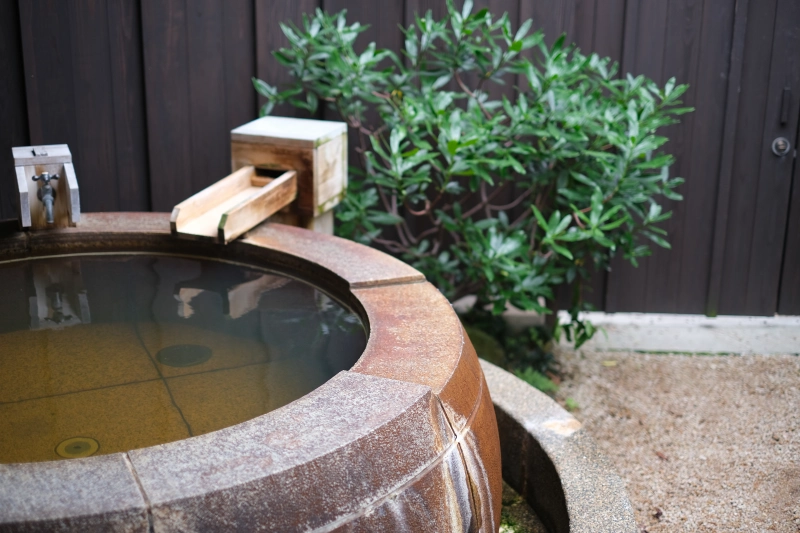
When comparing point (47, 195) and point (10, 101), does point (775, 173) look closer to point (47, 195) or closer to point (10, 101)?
point (47, 195)

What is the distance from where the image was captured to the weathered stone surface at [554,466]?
2.00m

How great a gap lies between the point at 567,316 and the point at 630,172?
107 cm

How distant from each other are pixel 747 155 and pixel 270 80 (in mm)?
2427

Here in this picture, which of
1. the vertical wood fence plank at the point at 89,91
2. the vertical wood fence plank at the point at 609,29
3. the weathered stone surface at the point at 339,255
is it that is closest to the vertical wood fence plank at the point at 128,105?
the vertical wood fence plank at the point at 89,91

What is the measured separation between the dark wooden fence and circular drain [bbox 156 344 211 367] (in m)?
1.96

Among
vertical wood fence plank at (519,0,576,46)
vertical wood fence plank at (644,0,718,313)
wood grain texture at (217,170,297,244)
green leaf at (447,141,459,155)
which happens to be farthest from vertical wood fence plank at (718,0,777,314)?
wood grain texture at (217,170,297,244)

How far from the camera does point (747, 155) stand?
13.0ft

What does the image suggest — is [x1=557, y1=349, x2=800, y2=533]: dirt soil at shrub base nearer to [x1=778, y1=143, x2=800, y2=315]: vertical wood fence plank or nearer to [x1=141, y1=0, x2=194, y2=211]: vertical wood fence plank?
[x1=778, y1=143, x2=800, y2=315]: vertical wood fence plank

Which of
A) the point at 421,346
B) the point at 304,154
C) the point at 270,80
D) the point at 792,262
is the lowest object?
the point at 792,262

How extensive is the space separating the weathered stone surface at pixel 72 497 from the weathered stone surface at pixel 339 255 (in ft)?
3.36

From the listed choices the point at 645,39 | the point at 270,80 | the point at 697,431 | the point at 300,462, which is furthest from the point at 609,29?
the point at 300,462

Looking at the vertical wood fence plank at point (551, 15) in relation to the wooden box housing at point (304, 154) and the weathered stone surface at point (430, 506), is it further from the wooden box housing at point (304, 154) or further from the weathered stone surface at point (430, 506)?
the weathered stone surface at point (430, 506)

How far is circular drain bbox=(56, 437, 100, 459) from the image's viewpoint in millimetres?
1634

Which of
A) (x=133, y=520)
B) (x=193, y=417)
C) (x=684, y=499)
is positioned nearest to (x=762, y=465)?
(x=684, y=499)
